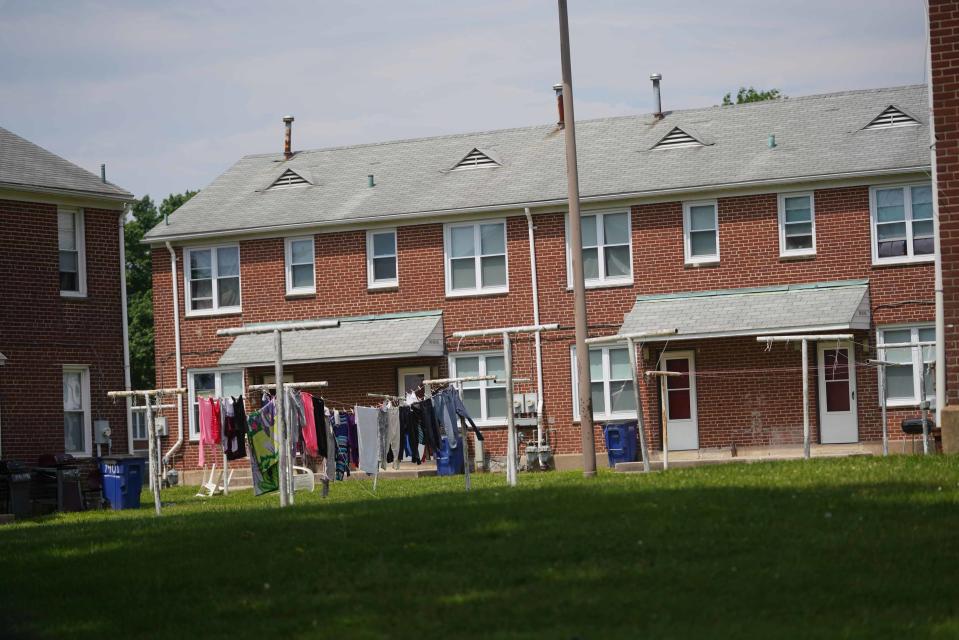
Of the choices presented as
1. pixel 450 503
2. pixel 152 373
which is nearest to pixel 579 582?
pixel 450 503

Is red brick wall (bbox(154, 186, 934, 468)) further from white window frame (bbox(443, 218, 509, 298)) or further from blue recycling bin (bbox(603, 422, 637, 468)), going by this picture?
blue recycling bin (bbox(603, 422, 637, 468))

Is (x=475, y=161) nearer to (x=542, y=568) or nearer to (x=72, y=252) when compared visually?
(x=72, y=252)

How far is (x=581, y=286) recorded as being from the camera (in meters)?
21.5

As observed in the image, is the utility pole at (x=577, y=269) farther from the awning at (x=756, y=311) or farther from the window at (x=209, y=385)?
the window at (x=209, y=385)

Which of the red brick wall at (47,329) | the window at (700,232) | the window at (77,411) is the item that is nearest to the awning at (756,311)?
the window at (700,232)

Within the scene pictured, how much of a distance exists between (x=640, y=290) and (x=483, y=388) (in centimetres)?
448

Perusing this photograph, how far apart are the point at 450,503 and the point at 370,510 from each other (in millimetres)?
818

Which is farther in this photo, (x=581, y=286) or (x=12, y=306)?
(x=12, y=306)

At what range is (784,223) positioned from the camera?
3344 centimetres

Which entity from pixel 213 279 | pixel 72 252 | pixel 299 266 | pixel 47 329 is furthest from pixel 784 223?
pixel 47 329

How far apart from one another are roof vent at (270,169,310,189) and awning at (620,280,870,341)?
10.7 metres

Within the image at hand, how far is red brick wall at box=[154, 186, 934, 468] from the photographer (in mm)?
32750

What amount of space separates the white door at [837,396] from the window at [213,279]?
14.8 metres

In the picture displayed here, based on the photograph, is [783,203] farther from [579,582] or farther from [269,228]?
[579,582]
